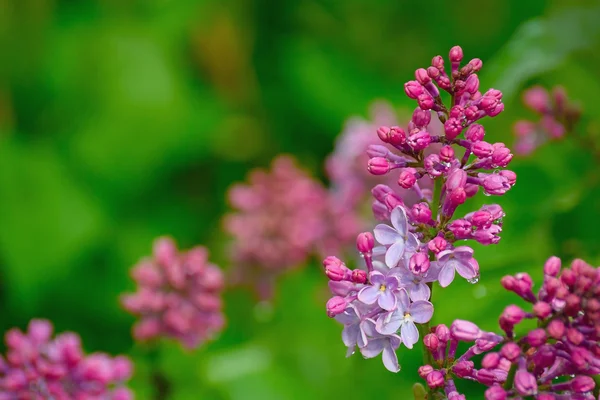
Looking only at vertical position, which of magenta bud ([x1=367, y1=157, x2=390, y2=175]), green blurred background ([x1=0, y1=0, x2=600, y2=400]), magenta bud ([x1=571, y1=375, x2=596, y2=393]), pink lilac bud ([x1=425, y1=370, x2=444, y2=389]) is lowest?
magenta bud ([x1=571, y1=375, x2=596, y2=393])

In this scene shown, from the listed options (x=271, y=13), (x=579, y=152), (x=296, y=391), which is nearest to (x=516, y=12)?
(x=271, y=13)

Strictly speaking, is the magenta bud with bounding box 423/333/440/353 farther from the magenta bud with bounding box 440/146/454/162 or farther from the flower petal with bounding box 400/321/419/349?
the magenta bud with bounding box 440/146/454/162

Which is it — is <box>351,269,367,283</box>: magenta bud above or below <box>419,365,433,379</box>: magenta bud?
above

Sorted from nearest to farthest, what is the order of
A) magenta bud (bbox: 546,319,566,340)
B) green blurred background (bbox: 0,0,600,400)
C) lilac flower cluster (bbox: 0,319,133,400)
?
1. magenta bud (bbox: 546,319,566,340)
2. lilac flower cluster (bbox: 0,319,133,400)
3. green blurred background (bbox: 0,0,600,400)

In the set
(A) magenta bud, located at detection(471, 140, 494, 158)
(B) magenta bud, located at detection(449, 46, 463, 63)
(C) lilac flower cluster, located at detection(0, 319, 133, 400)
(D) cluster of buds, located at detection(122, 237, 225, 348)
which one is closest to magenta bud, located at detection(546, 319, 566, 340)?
(A) magenta bud, located at detection(471, 140, 494, 158)

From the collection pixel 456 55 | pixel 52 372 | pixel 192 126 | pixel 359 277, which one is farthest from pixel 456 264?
pixel 192 126

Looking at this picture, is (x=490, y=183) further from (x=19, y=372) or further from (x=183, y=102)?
(x=183, y=102)

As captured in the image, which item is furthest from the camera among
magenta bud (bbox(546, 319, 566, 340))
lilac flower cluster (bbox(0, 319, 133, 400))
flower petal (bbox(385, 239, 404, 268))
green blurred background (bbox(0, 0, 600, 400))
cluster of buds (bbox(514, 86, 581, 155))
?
green blurred background (bbox(0, 0, 600, 400))
